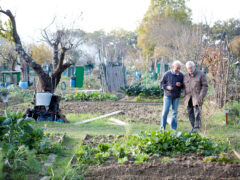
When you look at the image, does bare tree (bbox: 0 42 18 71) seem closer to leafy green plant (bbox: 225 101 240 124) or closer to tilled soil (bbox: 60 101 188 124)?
tilled soil (bbox: 60 101 188 124)

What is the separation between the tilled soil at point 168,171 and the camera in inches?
148

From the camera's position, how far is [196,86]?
6535 millimetres

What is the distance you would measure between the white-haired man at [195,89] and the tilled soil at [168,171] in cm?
247

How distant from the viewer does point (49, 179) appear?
12.0 ft

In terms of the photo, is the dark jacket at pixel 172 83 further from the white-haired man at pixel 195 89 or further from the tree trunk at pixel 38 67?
the tree trunk at pixel 38 67

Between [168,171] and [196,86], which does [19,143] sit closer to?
[168,171]

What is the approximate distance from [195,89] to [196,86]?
0.07 metres

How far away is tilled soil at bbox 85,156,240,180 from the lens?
3.76m

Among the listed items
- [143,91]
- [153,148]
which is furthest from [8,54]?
[153,148]

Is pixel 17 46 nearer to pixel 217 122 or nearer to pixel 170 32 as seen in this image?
pixel 217 122

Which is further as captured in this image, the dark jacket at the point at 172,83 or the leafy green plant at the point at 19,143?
the dark jacket at the point at 172,83

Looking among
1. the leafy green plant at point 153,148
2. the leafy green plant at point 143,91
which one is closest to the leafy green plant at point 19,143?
the leafy green plant at point 153,148

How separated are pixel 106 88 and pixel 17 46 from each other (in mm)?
7368

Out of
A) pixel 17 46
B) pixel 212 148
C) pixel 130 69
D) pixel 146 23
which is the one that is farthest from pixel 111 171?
pixel 146 23
